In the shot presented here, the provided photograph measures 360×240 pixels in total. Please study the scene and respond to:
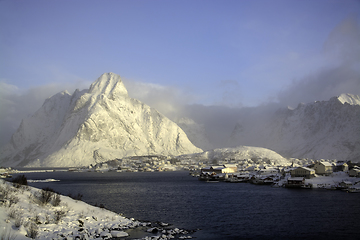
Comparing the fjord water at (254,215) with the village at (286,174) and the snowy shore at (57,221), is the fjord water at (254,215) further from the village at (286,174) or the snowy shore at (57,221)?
the village at (286,174)

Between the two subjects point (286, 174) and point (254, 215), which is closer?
point (254, 215)

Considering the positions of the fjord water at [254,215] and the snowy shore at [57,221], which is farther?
the fjord water at [254,215]

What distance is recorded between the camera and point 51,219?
25.8 metres

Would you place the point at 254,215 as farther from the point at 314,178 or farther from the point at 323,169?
the point at 323,169

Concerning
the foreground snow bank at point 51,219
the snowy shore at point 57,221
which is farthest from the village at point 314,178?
the foreground snow bank at point 51,219

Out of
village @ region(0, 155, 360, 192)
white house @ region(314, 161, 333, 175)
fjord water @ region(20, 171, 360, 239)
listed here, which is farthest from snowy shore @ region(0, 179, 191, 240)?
white house @ region(314, 161, 333, 175)

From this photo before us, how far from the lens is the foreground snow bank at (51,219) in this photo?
2242 centimetres

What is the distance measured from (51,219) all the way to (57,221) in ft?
2.39

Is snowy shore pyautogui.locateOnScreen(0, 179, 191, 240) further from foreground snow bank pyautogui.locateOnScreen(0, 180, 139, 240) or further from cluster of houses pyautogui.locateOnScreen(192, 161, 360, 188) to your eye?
cluster of houses pyautogui.locateOnScreen(192, 161, 360, 188)

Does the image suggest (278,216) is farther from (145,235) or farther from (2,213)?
(2,213)

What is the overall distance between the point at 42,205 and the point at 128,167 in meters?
147

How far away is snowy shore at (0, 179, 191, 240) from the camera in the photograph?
2267cm

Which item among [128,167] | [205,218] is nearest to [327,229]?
[205,218]

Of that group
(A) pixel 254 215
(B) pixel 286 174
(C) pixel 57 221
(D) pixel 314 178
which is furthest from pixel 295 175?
(C) pixel 57 221
